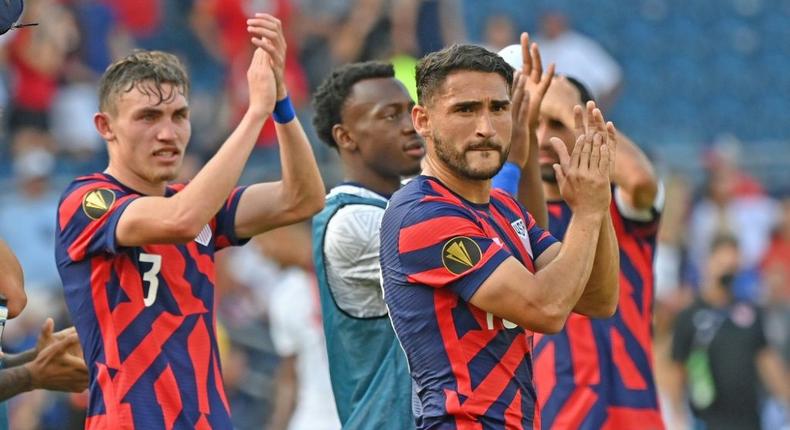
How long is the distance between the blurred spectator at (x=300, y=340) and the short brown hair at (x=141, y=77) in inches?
149

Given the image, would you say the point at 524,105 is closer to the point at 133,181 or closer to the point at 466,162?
the point at 466,162

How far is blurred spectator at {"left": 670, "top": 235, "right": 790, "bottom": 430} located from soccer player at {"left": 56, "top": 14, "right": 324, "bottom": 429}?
5.84 m

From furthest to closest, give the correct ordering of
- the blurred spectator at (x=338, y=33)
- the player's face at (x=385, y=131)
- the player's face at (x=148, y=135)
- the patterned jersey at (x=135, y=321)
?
the blurred spectator at (x=338, y=33)
the player's face at (x=385, y=131)
the player's face at (x=148, y=135)
the patterned jersey at (x=135, y=321)

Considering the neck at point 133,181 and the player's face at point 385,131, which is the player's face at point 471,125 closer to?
the neck at point 133,181

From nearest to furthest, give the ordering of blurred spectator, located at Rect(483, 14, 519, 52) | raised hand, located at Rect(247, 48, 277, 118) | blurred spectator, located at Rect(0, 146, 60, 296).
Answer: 1. raised hand, located at Rect(247, 48, 277, 118)
2. blurred spectator, located at Rect(0, 146, 60, 296)
3. blurred spectator, located at Rect(483, 14, 519, 52)

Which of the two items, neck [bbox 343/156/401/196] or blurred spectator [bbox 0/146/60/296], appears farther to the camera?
blurred spectator [bbox 0/146/60/296]

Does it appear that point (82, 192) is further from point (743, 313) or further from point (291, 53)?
point (291, 53)

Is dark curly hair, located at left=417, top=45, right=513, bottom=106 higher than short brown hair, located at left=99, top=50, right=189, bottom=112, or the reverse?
short brown hair, located at left=99, top=50, right=189, bottom=112

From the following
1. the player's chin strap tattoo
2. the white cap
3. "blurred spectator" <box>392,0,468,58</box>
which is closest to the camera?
the player's chin strap tattoo

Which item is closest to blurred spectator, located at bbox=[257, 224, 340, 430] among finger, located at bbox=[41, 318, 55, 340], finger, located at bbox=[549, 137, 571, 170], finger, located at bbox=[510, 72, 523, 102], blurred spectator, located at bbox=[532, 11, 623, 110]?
finger, located at bbox=[41, 318, 55, 340]

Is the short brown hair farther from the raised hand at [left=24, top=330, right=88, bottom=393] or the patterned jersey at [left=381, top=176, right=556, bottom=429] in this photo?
the patterned jersey at [left=381, top=176, right=556, bottom=429]

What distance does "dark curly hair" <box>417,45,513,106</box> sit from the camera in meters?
5.05

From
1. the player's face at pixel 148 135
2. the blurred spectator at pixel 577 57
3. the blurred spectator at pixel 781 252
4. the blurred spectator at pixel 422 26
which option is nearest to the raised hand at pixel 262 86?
the player's face at pixel 148 135

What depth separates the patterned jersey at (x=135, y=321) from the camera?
5309 millimetres
